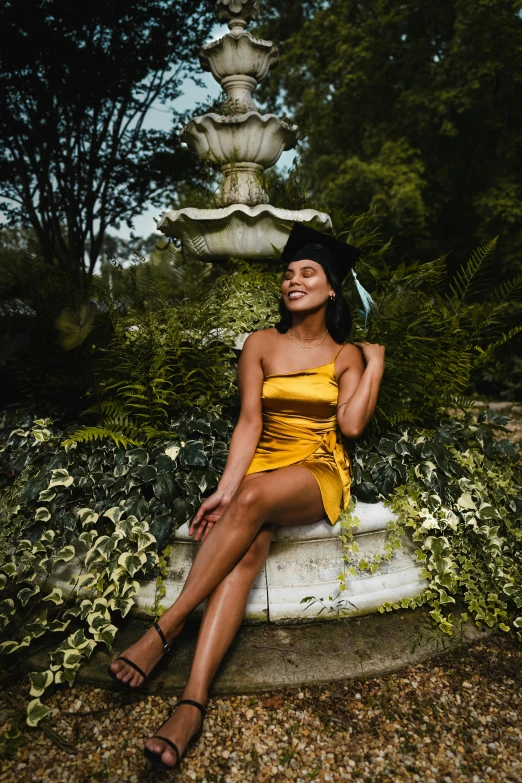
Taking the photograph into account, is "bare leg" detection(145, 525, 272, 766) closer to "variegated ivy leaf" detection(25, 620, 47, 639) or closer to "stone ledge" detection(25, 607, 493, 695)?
"stone ledge" detection(25, 607, 493, 695)

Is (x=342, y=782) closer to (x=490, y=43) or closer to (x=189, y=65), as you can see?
(x=189, y=65)

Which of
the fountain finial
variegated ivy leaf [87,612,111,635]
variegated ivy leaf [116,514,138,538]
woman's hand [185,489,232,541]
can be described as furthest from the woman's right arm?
the fountain finial

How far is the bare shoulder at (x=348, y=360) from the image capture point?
260cm

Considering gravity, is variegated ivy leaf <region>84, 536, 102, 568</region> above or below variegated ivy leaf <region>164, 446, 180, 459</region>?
below

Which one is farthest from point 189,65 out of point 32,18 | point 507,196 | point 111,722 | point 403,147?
point 111,722

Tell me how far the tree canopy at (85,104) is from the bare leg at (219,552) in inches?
249

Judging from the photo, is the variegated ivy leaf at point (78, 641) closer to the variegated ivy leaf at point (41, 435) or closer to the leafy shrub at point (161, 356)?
the leafy shrub at point (161, 356)

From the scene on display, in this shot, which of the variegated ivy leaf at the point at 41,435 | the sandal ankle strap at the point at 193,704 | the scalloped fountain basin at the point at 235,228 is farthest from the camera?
the scalloped fountain basin at the point at 235,228

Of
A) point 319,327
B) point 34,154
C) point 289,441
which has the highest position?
point 34,154

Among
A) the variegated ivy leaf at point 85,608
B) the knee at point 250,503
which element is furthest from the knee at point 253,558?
the variegated ivy leaf at point 85,608

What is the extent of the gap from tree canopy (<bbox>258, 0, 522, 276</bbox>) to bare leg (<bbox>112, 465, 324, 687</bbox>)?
31.5ft

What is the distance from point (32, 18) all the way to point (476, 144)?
30.3 ft

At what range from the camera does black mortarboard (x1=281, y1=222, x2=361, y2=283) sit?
2.63 m

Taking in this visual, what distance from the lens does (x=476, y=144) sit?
12.1 meters
